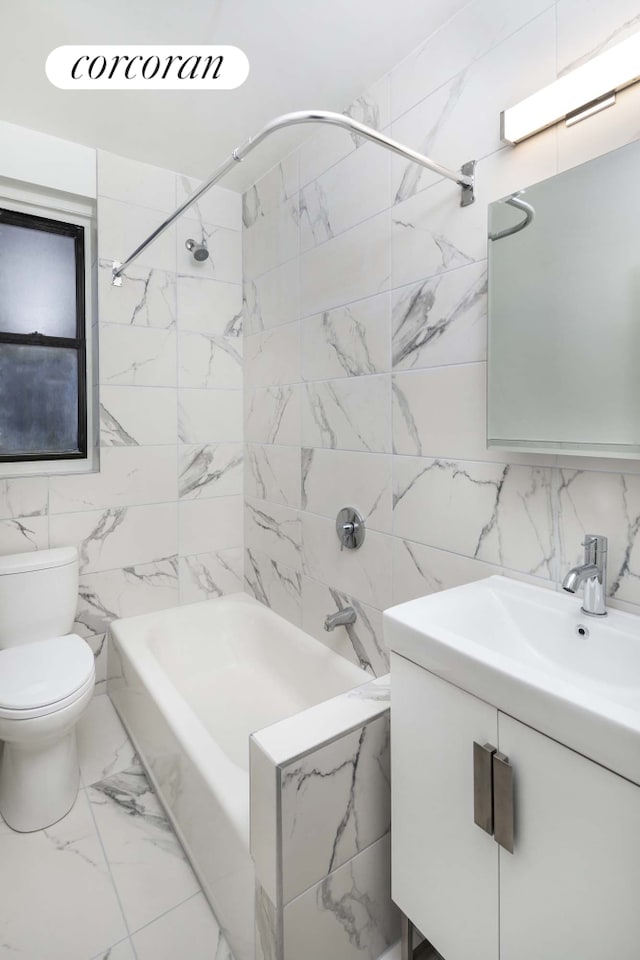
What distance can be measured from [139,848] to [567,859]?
4.56ft

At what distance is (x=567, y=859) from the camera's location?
0.77m

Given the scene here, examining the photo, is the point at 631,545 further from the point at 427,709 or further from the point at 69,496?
the point at 69,496

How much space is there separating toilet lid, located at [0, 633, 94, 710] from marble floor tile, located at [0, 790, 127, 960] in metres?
0.47

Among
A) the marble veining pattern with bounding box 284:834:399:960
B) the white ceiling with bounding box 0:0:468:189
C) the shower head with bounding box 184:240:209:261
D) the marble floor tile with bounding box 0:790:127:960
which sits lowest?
the marble floor tile with bounding box 0:790:127:960

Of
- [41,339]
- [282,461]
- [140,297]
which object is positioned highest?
[140,297]

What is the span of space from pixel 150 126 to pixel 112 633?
2.20 meters

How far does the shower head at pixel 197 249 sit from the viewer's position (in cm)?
235

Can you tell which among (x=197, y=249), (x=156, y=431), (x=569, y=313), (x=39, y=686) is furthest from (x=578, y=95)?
(x=39, y=686)

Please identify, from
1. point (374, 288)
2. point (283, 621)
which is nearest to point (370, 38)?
point (374, 288)

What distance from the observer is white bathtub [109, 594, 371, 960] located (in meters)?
1.26

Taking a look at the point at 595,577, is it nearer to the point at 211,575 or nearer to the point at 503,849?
the point at 503,849

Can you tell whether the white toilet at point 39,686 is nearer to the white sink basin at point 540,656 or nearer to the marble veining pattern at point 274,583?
the marble veining pattern at point 274,583

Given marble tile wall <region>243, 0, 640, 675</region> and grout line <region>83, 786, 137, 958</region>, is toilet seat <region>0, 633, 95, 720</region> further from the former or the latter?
marble tile wall <region>243, 0, 640, 675</region>

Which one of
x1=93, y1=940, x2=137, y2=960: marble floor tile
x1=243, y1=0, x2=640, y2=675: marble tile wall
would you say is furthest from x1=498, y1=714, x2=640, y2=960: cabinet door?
x1=93, y1=940, x2=137, y2=960: marble floor tile
